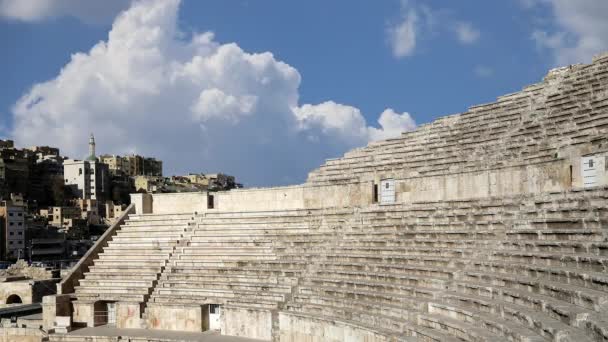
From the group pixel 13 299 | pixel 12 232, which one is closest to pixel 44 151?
pixel 12 232

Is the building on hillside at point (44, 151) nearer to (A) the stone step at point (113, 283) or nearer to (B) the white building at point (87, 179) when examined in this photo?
(B) the white building at point (87, 179)

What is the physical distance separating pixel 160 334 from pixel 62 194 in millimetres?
82305

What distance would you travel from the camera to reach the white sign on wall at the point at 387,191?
19.6m

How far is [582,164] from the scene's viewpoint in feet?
48.0

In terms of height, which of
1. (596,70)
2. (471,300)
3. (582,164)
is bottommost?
(471,300)

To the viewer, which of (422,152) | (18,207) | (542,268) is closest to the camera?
(542,268)

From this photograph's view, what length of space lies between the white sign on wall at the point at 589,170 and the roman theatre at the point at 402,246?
3cm

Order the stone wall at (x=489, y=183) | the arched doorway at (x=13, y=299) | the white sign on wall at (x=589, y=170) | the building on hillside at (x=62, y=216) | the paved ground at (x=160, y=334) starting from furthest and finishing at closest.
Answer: the building on hillside at (x=62, y=216)
the arched doorway at (x=13, y=299)
the paved ground at (x=160, y=334)
the stone wall at (x=489, y=183)
the white sign on wall at (x=589, y=170)

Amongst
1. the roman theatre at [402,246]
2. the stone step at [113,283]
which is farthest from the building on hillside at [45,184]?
the roman theatre at [402,246]

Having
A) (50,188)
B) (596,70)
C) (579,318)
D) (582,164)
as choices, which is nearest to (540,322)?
(579,318)

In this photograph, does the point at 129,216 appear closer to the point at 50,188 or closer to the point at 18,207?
the point at 18,207

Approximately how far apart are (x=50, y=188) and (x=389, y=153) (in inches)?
3312

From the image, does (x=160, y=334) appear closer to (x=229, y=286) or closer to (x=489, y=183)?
(x=229, y=286)

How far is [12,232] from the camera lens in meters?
67.6
